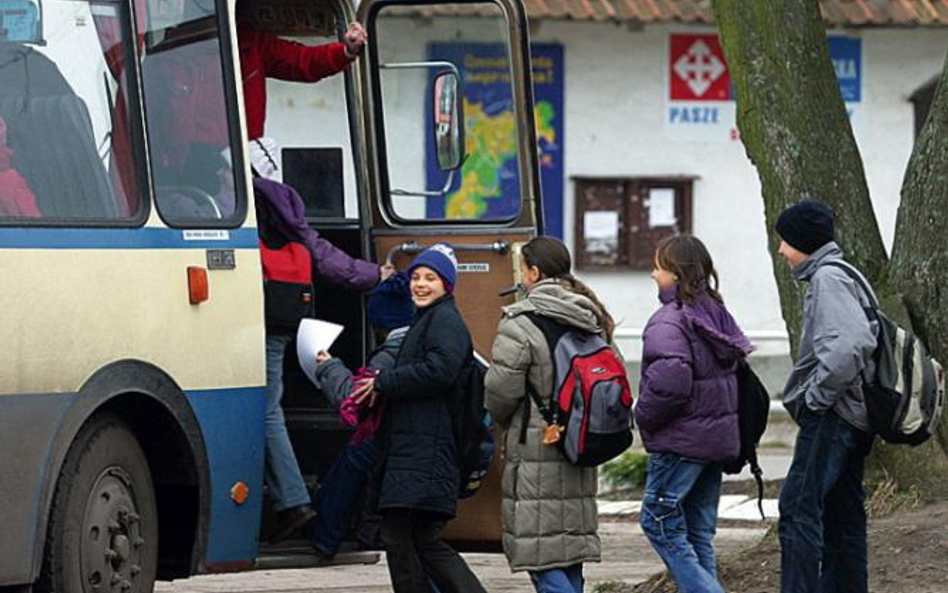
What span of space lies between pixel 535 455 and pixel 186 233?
146cm

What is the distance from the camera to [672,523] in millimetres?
8469

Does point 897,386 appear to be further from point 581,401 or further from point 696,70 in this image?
point 696,70

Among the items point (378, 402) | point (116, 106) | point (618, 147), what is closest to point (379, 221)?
point (378, 402)

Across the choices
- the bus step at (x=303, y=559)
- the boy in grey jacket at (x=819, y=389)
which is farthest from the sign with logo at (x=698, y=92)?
the boy in grey jacket at (x=819, y=389)

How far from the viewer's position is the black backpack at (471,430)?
8.19 meters

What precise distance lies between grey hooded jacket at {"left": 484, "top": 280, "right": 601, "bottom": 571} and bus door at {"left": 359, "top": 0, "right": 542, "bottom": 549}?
0.75 metres

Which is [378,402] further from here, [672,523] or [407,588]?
[672,523]

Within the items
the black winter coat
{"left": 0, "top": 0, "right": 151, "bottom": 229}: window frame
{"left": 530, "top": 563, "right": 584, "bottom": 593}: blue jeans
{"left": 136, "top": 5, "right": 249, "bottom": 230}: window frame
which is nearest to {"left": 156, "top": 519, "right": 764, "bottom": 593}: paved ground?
{"left": 530, "top": 563, "right": 584, "bottom": 593}: blue jeans

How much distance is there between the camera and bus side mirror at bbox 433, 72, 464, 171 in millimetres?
9133

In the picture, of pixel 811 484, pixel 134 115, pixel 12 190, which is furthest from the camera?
pixel 811 484

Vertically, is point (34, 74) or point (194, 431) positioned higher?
point (34, 74)

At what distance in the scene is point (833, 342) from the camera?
7.92m

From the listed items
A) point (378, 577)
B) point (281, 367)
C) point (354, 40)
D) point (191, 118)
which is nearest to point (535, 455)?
point (281, 367)

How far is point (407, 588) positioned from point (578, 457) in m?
0.78
